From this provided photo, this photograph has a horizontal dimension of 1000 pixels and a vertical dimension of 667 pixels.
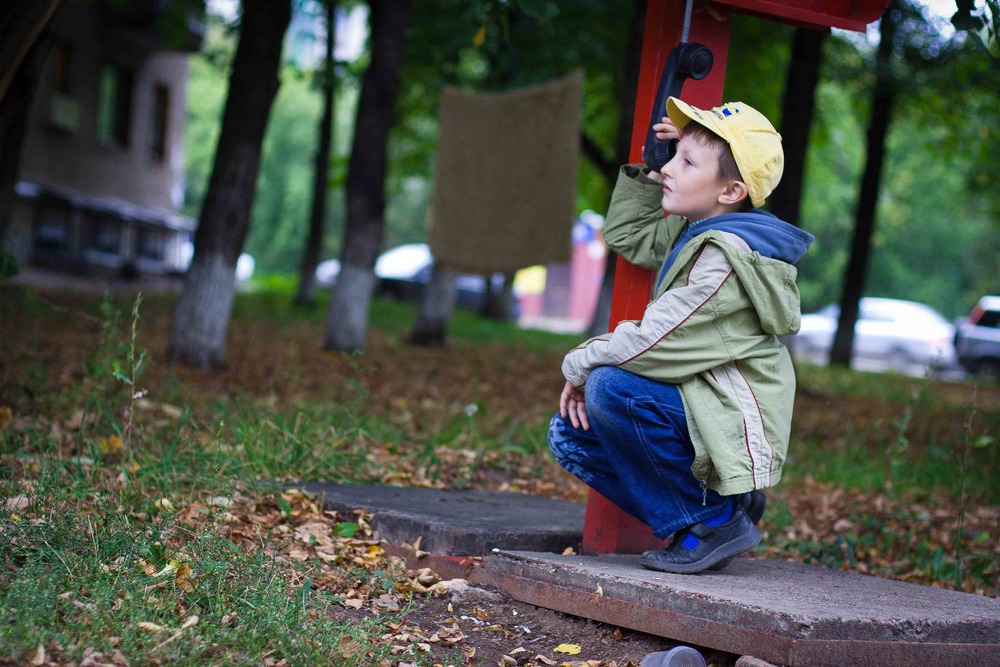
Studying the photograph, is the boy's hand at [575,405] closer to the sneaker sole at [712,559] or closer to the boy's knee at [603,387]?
→ the boy's knee at [603,387]

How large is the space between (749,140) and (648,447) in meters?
0.96

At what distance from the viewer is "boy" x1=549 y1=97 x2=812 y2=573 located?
3.02 m

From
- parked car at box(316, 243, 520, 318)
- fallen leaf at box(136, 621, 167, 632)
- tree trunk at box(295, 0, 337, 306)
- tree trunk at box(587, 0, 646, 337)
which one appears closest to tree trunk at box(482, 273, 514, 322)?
parked car at box(316, 243, 520, 318)

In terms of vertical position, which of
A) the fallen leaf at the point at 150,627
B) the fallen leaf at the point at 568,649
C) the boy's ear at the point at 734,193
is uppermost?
the boy's ear at the point at 734,193

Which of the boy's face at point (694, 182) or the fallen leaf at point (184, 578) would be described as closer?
the fallen leaf at point (184, 578)

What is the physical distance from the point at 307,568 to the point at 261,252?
43042 millimetres

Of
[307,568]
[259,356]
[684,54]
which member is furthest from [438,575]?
[259,356]

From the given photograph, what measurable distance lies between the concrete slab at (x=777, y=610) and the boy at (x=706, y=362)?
22 cm

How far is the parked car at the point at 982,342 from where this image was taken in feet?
78.9

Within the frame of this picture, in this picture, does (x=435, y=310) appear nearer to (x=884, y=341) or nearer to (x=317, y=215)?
(x=317, y=215)

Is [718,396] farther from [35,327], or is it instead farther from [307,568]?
[35,327]

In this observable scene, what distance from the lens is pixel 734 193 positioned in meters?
3.17

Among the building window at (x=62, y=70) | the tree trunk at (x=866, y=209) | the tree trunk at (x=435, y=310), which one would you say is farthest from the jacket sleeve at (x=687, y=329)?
the building window at (x=62, y=70)

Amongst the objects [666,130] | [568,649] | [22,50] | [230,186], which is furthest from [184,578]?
[230,186]
